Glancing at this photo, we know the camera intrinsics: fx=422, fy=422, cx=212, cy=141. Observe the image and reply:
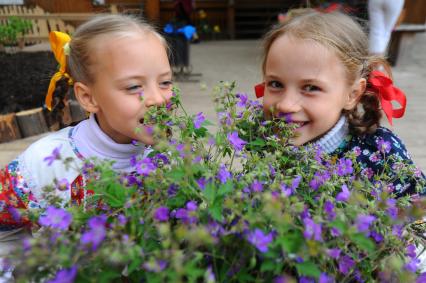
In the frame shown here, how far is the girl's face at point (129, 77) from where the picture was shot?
1350 millimetres

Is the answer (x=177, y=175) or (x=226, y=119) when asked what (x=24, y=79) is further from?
(x=177, y=175)

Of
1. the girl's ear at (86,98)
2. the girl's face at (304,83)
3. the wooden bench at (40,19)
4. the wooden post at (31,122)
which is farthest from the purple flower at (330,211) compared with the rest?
the wooden bench at (40,19)

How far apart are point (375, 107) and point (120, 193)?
1217 mm

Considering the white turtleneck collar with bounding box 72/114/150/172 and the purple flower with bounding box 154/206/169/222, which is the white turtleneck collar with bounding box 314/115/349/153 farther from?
the purple flower with bounding box 154/206/169/222

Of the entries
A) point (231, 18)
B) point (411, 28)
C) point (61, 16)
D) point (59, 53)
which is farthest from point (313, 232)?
point (231, 18)

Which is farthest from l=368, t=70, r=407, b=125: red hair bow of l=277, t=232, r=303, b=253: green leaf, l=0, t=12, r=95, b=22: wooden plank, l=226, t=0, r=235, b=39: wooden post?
l=226, t=0, r=235, b=39: wooden post

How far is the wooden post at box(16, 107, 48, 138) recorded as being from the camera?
3520mm

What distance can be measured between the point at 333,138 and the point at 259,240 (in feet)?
3.35

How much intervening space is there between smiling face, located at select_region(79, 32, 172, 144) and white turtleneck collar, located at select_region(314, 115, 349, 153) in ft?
1.90

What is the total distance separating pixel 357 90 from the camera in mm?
1574

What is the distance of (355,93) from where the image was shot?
5.19 ft

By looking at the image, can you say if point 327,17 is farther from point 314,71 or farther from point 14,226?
point 14,226

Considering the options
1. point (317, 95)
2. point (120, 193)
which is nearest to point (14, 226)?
point (120, 193)

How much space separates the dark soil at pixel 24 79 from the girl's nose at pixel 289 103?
2.49m
